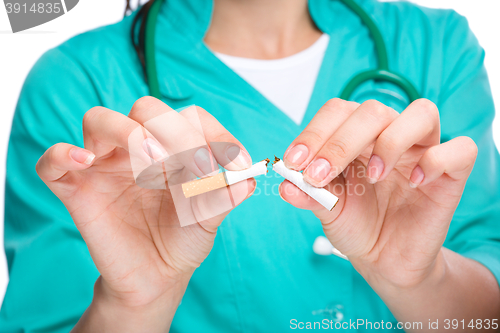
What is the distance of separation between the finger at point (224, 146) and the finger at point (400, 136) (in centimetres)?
17

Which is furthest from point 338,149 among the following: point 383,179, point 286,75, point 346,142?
point 286,75

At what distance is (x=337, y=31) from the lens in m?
0.94

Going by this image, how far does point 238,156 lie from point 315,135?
11cm

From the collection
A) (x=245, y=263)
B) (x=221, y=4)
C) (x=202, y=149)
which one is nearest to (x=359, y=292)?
(x=245, y=263)

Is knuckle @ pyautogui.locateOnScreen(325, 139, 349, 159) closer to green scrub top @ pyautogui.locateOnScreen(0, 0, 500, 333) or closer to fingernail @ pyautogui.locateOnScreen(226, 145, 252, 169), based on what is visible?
fingernail @ pyautogui.locateOnScreen(226, 145, 252, 169)

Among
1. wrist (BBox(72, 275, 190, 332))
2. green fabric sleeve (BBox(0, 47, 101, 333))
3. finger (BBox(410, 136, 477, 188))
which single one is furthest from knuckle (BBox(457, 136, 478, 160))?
green fabric sleeve (BBox(0, 47, 101, 333))

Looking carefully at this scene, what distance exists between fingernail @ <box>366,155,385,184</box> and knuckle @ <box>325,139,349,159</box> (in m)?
0.04

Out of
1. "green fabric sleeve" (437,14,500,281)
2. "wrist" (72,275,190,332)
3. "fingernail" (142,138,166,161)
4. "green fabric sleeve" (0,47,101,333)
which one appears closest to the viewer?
"fingernail" (142,138,166,161)

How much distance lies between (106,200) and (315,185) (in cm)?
32

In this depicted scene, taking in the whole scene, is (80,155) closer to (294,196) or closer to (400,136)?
(294,196)

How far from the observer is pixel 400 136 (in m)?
0.48

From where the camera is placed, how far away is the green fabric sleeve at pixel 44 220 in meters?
0.73

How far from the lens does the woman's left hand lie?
490mm

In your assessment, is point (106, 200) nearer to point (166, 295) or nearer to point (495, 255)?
point (166, 295)
